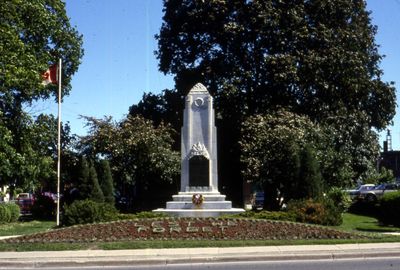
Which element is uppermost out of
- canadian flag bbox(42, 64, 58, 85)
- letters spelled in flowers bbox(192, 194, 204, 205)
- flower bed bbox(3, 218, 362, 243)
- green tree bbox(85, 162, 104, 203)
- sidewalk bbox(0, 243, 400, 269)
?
canadian flag bbox(42, 64, 58, 85)

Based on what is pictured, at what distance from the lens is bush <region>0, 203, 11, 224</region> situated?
1182 inches

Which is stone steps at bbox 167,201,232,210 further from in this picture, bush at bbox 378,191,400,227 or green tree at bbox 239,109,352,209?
bush at bbox 378,191,400,227

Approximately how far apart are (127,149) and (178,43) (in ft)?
33.3

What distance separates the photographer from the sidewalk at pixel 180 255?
572 inches

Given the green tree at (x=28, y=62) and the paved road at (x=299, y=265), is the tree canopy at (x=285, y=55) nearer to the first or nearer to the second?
the green tree at (x=28, y=62)

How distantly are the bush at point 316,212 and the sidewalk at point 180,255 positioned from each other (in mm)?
6949

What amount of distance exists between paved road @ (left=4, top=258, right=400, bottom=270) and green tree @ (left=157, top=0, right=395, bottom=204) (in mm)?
21034

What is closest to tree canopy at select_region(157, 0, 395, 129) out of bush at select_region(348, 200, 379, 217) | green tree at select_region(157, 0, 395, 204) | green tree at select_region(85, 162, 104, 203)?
green tree at select_region(157, 0, 395, 204)

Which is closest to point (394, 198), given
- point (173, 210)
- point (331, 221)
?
point (331, 221)

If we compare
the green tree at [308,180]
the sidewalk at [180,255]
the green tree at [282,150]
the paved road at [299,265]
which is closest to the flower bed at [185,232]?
the sidewalk at [180,255]

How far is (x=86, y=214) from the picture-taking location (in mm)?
23422

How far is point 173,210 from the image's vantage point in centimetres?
2697

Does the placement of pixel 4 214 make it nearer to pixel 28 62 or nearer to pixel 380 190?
pixel 28 62

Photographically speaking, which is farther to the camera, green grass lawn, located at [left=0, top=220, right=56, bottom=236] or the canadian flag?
the canadian flag
